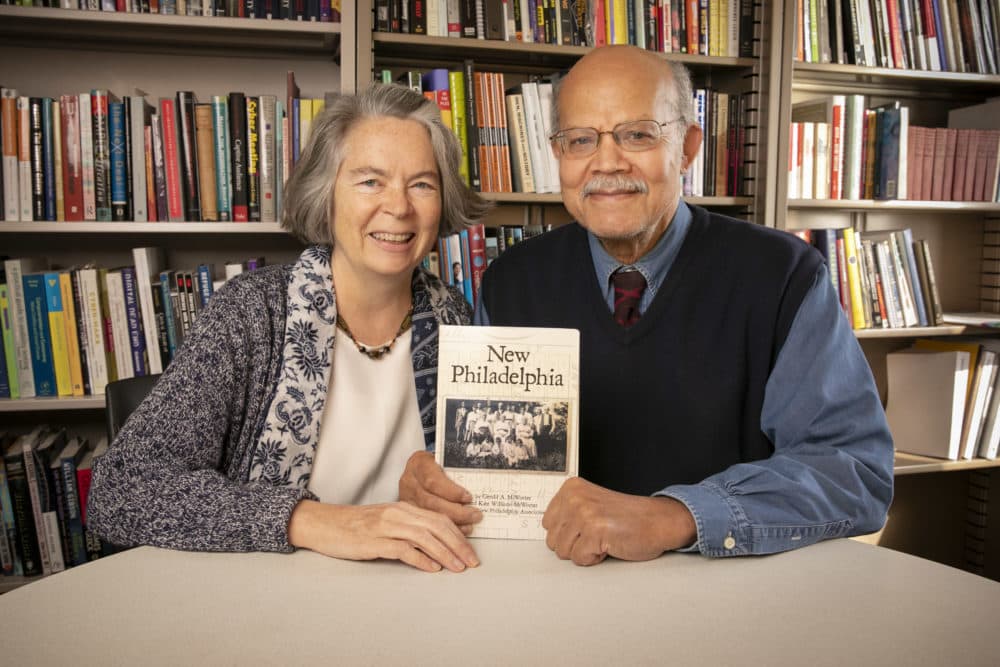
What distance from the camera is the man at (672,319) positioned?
4.31ft

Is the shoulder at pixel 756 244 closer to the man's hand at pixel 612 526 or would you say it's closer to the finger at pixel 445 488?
the man's hand at pixel 612 526

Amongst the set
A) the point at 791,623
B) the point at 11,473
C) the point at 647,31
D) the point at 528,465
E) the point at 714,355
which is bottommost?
the point at 11,473

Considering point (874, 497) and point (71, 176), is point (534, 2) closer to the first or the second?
point (71, 176)

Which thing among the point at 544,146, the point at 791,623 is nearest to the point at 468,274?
the point at 544,146

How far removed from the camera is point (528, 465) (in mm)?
1134

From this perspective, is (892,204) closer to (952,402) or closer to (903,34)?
(903,34)

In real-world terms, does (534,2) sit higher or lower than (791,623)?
higher

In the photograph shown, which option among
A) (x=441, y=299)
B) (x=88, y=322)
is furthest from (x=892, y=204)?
(x=88, y=322)

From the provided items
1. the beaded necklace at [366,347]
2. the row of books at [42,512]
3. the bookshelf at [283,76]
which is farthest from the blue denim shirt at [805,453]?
the row of books at [42,512]

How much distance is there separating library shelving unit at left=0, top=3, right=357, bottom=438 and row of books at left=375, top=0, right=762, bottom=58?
251mm

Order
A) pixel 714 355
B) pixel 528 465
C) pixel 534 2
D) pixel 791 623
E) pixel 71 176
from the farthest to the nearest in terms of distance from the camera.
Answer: pixel 534 2 → pixel 71 176 → pixel 714 355 → pixel 528 465 → pixel 791 623

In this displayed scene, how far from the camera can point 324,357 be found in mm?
1504

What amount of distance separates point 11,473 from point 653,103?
2033 millimetres

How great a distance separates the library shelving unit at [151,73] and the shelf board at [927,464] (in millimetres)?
2351
